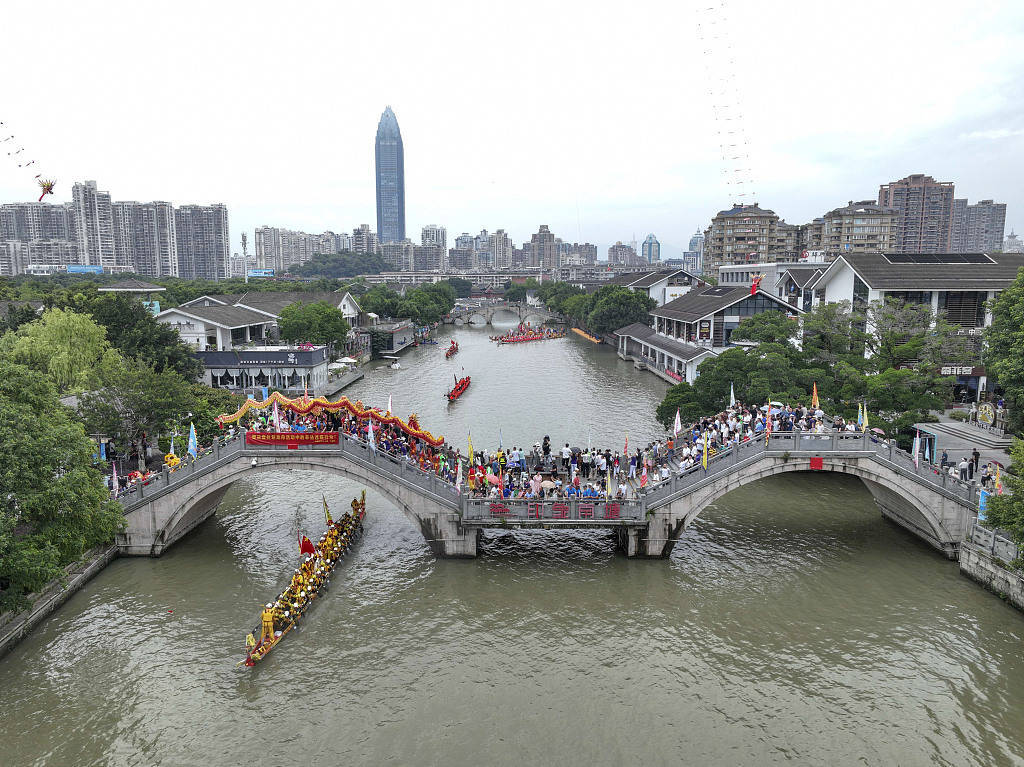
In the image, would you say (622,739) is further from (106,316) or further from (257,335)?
(257,335)

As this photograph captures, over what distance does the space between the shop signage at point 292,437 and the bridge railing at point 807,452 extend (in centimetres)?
1167

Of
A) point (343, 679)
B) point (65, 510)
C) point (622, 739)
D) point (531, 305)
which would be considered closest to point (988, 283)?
point (622, 739)

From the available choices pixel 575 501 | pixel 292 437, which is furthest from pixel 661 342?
pixel 292 437

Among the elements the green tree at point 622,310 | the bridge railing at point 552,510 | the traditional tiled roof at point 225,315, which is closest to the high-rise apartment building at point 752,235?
the green tree at point 622,310

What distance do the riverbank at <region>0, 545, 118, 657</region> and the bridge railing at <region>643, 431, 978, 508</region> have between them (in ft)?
63.6

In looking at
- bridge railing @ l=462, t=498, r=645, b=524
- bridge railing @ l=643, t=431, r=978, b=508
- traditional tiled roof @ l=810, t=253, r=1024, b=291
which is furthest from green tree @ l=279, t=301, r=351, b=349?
bridge railing @ l=643, t=431, r=978, b=508

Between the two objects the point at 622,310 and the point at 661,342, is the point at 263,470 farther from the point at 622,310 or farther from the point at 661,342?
the point at 622,310

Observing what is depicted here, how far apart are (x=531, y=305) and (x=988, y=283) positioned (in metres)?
150

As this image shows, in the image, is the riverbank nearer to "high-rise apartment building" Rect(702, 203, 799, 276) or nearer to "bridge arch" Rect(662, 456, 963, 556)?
"bridge arch" Rect(662, 456, 963, 556)

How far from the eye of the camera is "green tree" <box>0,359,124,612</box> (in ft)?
57.8

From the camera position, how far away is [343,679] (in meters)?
18.5

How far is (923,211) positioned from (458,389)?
158 meters

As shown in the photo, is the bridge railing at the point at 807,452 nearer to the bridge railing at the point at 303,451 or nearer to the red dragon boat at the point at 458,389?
the bridge railing at the point at 303,451

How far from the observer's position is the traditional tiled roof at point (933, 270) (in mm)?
40312
